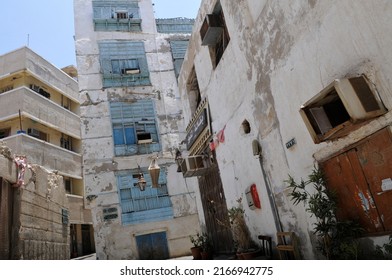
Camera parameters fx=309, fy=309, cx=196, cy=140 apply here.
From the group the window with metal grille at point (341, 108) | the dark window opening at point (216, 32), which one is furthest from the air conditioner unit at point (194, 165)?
the window with metal grille at point (341, 108)

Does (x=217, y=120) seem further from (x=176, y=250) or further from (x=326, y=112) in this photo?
(x=176, y=250)

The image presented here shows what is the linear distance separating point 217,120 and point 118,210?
9.56m

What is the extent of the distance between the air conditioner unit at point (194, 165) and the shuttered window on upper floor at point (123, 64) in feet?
33.1

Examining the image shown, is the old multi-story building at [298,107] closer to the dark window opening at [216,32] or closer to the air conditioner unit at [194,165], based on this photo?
the dark window opening at [216,32]

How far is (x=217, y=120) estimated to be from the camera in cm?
876

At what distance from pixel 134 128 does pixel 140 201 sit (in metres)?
4.17

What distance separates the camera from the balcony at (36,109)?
64.7 feet

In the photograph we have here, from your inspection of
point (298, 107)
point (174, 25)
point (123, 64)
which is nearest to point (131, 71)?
point (123, 64)

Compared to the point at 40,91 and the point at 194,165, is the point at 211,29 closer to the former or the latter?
the point at 194,165

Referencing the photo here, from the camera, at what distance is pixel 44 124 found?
70.1 ft

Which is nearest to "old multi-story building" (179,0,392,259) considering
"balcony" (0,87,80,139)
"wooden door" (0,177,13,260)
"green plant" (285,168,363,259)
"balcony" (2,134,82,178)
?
"green plant" (285,168,363,259)

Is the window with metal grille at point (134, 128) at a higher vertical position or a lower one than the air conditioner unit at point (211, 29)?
higher

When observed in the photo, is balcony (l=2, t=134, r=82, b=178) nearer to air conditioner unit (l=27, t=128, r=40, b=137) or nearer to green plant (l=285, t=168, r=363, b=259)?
air conditioner unit (l=27, t=128, r=40, b=137)

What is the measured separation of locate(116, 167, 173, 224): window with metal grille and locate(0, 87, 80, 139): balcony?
8347 millimetres
